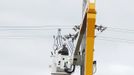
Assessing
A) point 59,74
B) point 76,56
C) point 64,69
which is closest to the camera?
point 76,56

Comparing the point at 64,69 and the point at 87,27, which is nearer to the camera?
the point at 87,27

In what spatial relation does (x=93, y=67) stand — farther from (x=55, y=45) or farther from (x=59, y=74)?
(x=55, y=45)

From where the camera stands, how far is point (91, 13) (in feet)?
77.6

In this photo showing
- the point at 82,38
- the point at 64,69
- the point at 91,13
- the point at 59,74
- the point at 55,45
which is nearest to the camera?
the point at 91,13

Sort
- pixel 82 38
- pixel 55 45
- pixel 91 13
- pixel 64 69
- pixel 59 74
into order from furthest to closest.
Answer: pixel 55 45 < pixel 59 74 < pixel 64 69 < pixel 82 38 < pixel 91 13

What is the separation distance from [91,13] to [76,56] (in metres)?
9.66

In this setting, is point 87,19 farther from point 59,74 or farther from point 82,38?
point 59,74

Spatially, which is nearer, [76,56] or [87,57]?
[87,57]

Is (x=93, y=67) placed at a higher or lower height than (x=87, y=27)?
lower

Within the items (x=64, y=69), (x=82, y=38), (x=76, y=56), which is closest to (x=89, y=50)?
(x=82, y=38)

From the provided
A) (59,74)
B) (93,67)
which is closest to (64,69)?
(59,74)

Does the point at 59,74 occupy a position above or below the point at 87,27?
below

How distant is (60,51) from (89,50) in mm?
18549

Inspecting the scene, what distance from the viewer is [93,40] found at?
24141 mm
